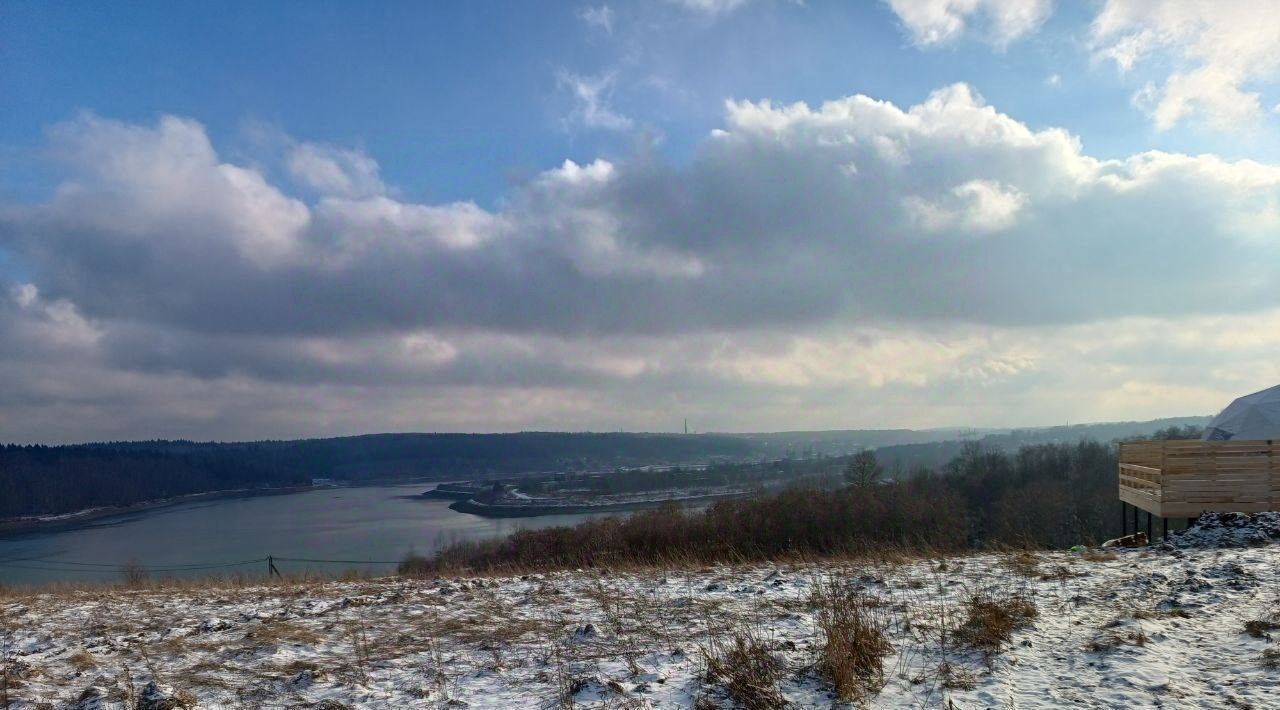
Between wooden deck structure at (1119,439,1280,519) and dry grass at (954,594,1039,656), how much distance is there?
433 inches

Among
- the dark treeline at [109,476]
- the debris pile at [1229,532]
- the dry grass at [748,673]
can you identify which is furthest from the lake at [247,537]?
the dry grass at [748,673]

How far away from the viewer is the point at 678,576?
1053cm

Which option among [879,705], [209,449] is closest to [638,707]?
[879,705]

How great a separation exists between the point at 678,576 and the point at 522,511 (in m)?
76.7

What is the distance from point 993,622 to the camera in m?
5.99

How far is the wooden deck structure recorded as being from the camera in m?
15.0

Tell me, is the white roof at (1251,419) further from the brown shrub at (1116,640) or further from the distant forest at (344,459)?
the distant forest at (344,459)

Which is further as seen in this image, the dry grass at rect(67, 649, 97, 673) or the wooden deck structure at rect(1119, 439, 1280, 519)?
the wooden deck structure at rect(1119, 439, 1280, 519)

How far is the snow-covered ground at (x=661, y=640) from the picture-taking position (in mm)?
5082

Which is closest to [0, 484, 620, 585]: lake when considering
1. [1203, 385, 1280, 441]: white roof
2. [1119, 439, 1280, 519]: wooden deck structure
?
[1119, 439, 1280, 519]: wooden deck structure

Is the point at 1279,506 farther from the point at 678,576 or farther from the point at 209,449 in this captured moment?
the point at 209,449

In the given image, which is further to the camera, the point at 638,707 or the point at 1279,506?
the point at 1279,506

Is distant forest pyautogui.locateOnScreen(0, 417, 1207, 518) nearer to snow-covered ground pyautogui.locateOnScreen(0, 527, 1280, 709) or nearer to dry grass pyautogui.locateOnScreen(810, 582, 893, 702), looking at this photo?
snow-covered ground pyautogui.locateOnScreen(0, 527, 1280, 709)

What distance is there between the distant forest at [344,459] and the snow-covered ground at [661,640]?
99912mm
